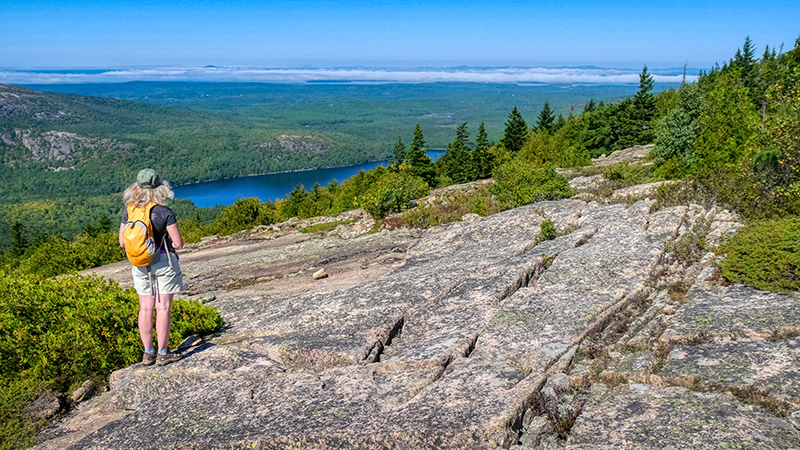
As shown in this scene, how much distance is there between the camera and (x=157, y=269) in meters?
7.39

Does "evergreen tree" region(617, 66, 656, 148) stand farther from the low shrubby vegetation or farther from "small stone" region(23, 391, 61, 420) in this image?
Answer: "small stone" region(23, 391, 61, 420)

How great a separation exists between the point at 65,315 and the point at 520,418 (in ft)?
26.5

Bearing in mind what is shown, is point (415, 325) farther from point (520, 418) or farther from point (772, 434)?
point (772, 434)

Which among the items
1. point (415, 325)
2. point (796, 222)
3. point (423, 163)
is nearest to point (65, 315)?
point (415, 325)

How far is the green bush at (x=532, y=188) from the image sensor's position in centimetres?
1939

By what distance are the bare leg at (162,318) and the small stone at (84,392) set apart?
1211 mm

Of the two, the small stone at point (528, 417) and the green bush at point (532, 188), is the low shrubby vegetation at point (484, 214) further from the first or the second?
the small stone at point (528, 417)

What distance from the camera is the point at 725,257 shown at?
9.77m

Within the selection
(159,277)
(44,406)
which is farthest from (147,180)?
(44,406)

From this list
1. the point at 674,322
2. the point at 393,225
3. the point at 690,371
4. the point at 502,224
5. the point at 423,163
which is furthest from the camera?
the point at 423,163

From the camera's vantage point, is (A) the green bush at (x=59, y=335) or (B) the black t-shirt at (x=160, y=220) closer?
(B) the black t-shirt at (x=160, y=220)

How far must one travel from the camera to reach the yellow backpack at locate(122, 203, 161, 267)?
7.04 metres

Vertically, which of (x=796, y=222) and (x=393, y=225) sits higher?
(x=796, y=222)

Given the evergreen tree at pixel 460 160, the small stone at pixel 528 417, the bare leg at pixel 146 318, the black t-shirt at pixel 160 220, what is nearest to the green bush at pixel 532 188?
the small stone at pixel 528 417
